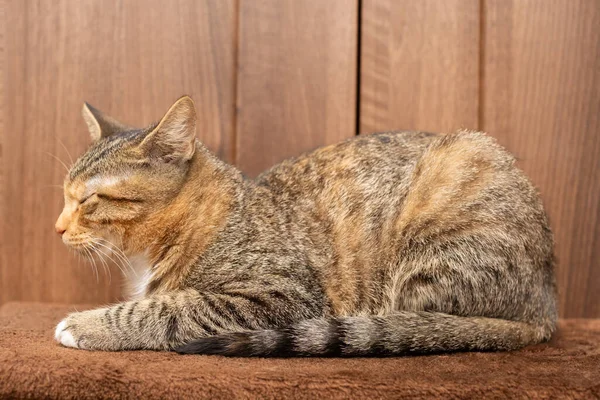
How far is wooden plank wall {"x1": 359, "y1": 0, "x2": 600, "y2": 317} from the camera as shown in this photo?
2.38 meters

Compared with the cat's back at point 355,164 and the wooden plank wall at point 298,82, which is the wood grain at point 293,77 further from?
the cat's back at point 355,164

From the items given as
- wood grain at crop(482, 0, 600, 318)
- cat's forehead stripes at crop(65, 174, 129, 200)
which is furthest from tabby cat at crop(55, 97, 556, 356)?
wood grain at crop(482, 0, 600, 318)

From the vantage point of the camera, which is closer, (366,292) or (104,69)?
(366,292)

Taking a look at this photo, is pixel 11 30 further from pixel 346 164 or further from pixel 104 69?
pixel 346 164

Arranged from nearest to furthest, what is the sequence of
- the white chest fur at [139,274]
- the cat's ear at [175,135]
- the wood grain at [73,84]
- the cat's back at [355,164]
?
the cat's ear at [175,135] < the white chest fur at [139,274] < the cat's back at [355,164] < the wood grain at [73,84]

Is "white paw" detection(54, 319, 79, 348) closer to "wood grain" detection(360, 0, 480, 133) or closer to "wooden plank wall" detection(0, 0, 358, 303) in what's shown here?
"wooden plank wall" detection(0, 0, 358, 303)

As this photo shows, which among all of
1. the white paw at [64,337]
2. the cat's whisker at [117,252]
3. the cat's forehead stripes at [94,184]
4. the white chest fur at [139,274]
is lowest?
the white paw at [64,337]

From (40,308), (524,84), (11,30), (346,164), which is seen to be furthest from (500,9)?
(40,308)

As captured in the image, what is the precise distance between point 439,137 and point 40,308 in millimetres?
1595

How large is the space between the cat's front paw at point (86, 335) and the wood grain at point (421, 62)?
130cm

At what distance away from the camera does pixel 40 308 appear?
7.48 feet

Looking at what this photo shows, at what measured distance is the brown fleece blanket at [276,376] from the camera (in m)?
1.35

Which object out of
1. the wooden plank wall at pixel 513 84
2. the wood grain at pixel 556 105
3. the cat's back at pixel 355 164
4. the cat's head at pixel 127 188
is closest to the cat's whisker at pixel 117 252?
the cat's head at pixel 127 188

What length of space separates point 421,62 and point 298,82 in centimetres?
49
